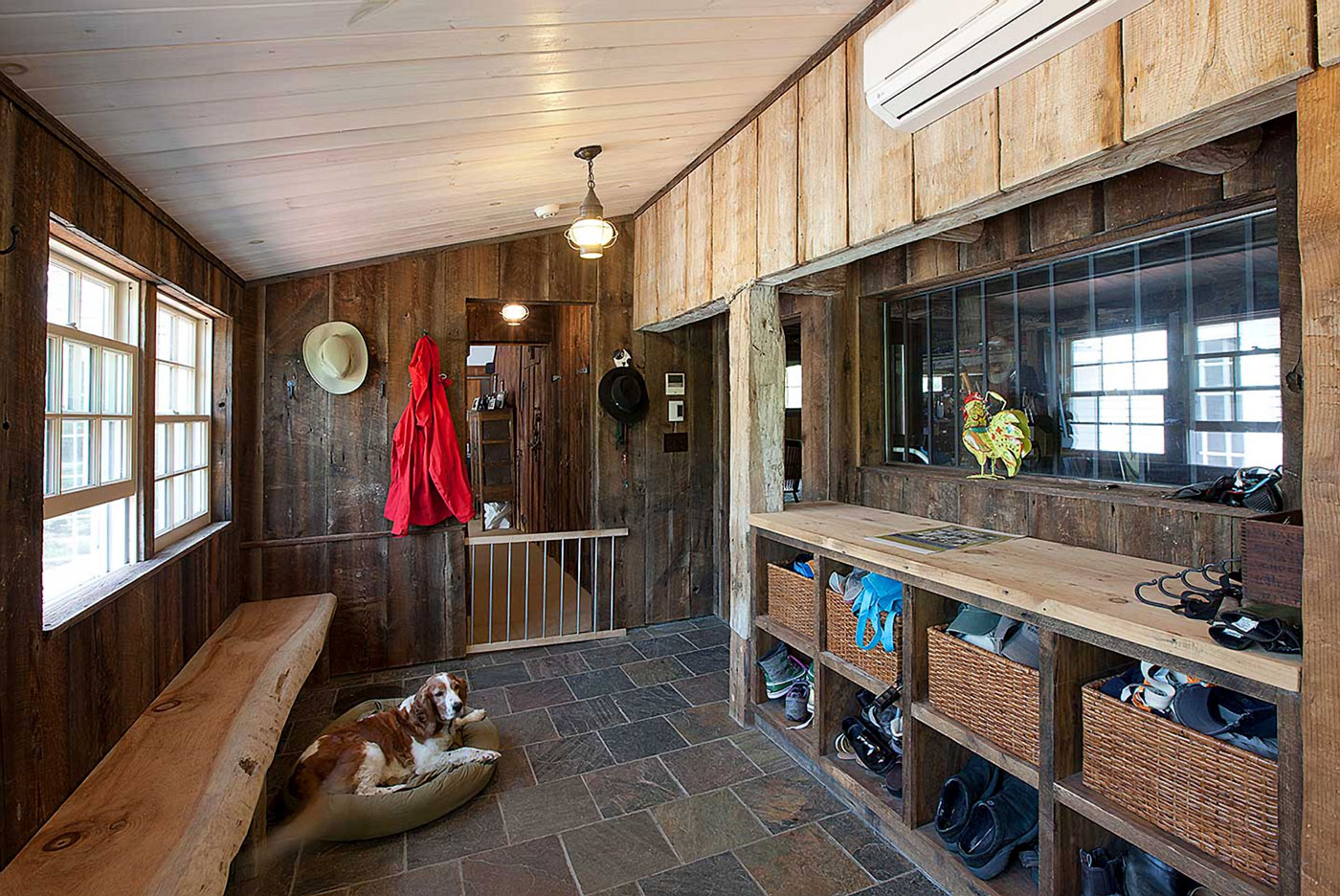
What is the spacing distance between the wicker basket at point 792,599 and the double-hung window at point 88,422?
253 centimetres

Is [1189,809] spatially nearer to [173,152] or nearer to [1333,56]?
[1333,56]

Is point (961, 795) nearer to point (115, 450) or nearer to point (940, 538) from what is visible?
point (940, 538)

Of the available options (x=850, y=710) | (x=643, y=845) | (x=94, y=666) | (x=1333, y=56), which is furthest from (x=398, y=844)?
(x=1333, y=56)

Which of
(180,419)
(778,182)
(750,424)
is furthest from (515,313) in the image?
(778,182)

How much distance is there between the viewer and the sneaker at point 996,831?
1907 millimetres

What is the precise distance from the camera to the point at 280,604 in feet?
11.8

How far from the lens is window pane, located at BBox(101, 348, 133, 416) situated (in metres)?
2.29

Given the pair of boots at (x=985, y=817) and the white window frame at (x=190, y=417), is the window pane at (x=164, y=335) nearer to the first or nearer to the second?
the white window frame at (x=190, y=417)

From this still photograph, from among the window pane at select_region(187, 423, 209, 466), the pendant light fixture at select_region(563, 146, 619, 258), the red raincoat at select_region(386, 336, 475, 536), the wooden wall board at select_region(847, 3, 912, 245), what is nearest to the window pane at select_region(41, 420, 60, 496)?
the window pane at select_region(187, 423, 209, 466)

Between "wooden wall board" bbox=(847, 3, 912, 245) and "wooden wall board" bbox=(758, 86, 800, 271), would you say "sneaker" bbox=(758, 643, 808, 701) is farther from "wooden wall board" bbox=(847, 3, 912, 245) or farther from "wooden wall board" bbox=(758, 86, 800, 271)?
"wooden wall board" bbox=(847, 3, 912, 245)

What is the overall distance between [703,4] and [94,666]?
2.64 meters

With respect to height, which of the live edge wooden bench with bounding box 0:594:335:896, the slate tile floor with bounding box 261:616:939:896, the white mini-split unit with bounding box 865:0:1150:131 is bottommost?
the slate tile floor with bounding box 261:616:939:896

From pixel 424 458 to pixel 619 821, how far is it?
2317mm

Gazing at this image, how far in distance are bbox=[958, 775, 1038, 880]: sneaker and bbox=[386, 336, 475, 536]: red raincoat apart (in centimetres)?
296
